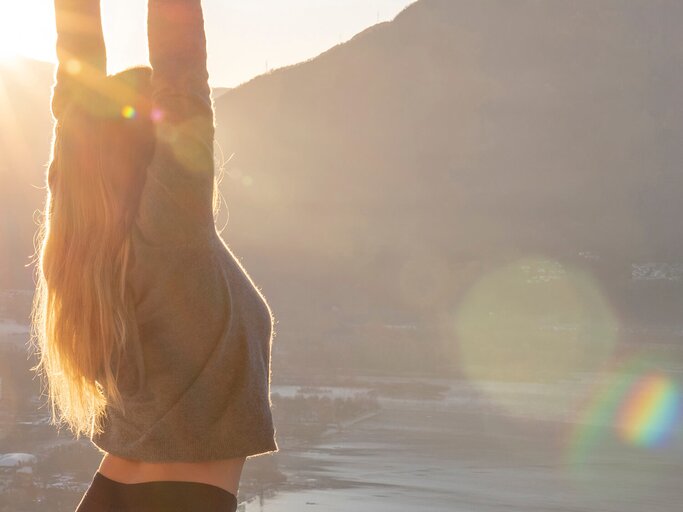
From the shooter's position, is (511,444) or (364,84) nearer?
(511,444)

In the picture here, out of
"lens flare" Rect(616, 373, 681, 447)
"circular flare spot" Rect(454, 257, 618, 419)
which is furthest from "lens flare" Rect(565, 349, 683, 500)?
"circular flare spot" Rect(454, 257, 618, 419)

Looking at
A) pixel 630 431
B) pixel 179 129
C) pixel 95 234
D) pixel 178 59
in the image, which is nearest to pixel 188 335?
pixel 95 234

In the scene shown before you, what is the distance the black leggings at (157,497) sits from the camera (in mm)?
1465

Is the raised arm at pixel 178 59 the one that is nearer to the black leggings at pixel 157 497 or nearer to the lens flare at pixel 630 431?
the black leggings at pixel 157 497

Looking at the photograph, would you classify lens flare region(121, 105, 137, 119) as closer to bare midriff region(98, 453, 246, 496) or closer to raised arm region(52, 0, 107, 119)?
raised arm region(52, 0, 107, 119)

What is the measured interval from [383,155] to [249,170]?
19.9 metres

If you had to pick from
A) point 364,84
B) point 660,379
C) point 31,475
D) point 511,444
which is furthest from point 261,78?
point 31,475

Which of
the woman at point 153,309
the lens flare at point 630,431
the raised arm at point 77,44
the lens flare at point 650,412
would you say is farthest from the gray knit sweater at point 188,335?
the lens flare at point 650,412

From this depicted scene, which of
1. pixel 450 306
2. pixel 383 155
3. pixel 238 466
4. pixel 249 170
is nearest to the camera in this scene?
pixel 238 466

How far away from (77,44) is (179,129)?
0.32 meters

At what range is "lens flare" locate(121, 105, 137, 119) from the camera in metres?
1.50

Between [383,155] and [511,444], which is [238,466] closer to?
[511,444]

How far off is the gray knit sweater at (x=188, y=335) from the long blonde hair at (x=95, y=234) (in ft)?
0.07

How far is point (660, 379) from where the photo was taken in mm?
70438
